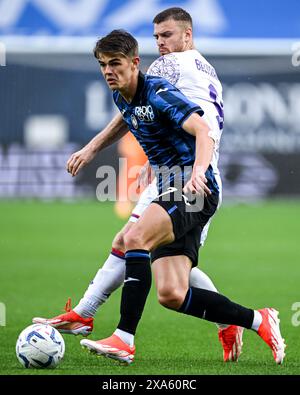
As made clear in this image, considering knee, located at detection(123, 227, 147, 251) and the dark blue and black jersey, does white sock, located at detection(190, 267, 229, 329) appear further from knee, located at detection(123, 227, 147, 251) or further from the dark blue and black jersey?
knee, located at detection(123, 227, 147, 251)

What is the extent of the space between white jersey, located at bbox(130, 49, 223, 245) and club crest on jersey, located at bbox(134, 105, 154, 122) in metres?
0.49

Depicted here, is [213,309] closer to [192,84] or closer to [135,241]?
[135,241]

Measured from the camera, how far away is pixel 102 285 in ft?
19.5

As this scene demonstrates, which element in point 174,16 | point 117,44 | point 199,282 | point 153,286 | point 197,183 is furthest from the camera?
point 153,286

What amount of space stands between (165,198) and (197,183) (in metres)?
0.49

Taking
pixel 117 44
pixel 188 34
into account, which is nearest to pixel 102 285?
pixel 117 44

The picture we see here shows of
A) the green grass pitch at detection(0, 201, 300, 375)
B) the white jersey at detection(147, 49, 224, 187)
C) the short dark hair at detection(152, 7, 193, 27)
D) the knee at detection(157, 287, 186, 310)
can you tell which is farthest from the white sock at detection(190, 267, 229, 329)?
the short dark hair at detection(152, 7, 193, 27)

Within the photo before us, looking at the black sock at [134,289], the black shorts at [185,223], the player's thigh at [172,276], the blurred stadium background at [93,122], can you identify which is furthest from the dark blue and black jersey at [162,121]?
the blurred stadium background at [93,122]

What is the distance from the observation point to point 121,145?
763 inches

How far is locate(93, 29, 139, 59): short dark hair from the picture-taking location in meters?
5.23

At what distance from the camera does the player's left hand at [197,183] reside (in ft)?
16.1

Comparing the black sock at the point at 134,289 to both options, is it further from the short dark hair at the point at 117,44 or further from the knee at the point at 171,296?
the short dark hair at the point at 117,44
